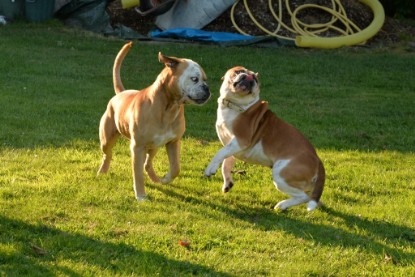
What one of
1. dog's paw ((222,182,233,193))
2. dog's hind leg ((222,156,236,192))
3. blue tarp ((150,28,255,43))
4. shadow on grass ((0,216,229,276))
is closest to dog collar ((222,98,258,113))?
dog's hind leg ((222,156,236,192))

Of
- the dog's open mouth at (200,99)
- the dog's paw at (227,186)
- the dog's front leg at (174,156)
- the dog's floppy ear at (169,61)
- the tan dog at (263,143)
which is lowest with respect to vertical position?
the dog's paw at (227,186)

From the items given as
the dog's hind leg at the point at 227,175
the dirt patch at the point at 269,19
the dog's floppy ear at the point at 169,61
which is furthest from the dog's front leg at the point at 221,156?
the dirt patch at the point at 269,19

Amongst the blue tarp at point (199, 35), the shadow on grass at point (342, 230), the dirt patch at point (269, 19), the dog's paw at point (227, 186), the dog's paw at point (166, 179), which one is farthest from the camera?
the dirt patch at point (269, 19)

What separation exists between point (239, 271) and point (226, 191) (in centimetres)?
196

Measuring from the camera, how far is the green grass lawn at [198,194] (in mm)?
5762

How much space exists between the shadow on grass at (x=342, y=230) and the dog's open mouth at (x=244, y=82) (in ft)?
3.57

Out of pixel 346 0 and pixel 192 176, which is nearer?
pixel 192 176

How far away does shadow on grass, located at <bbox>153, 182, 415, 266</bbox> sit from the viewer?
617cm

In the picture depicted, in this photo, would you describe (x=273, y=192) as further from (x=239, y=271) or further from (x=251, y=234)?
(x=239, y=271)


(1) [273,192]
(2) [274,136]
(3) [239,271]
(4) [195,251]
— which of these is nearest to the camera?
(3) [239,271]

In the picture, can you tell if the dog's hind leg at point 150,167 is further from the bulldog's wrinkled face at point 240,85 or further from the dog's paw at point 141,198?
the bulldog's wrinkled face at point 240,85

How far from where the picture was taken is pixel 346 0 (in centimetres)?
1964

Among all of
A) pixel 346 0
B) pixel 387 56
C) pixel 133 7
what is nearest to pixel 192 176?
pixel 387 56

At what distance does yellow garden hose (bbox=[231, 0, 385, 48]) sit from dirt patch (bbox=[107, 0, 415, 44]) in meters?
0.18
